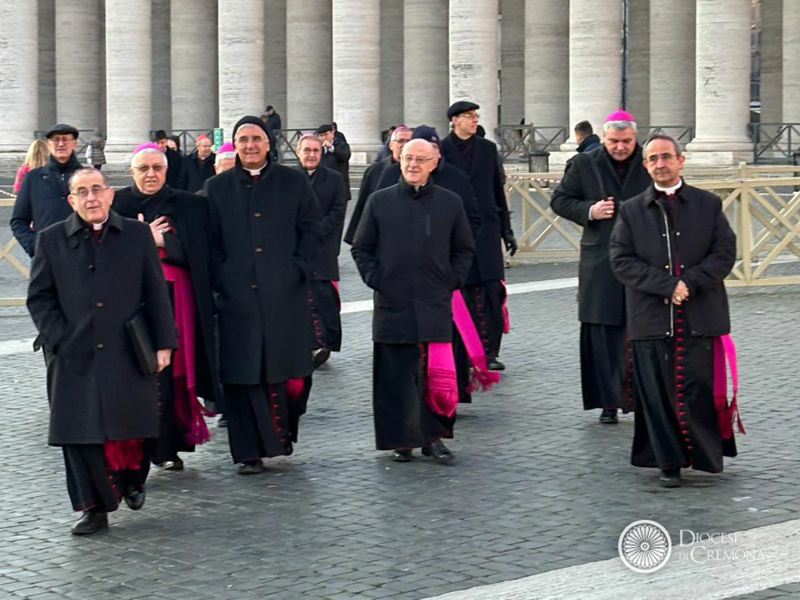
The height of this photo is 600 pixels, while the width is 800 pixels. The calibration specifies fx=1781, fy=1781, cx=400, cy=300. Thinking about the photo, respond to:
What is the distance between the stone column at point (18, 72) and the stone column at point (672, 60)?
1318 cm

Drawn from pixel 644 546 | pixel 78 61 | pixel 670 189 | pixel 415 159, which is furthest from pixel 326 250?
pixel 78 61

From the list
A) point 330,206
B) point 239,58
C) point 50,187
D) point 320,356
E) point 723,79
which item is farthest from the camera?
point 239,58

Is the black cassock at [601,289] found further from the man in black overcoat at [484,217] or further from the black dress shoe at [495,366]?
the black dress shoe at [495,366]

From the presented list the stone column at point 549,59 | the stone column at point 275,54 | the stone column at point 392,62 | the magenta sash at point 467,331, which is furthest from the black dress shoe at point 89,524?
the stone column at point 275,54

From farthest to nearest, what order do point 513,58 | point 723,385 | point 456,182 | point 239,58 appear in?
point 513,58 < point 239,58 < point 456,182 < point 723,385

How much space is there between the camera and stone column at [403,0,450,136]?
4019cm

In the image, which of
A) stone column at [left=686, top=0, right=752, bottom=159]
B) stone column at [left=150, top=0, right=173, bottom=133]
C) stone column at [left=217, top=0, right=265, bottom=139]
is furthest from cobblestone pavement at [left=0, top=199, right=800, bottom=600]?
stone column at [left=150, top=0, right=173, bottom=133]

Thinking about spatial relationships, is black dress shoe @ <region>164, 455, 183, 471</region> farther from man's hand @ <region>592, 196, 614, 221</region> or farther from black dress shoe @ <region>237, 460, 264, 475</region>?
man's hand @ <region>592, 196, 614, 221</region>

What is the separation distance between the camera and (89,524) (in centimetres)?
752

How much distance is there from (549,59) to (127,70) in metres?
9.03

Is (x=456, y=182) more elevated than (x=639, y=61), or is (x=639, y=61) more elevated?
(x=639, y=61)

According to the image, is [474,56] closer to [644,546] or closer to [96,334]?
[96,334]

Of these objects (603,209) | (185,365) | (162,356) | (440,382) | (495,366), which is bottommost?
(495,366)

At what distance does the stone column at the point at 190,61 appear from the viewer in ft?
136
